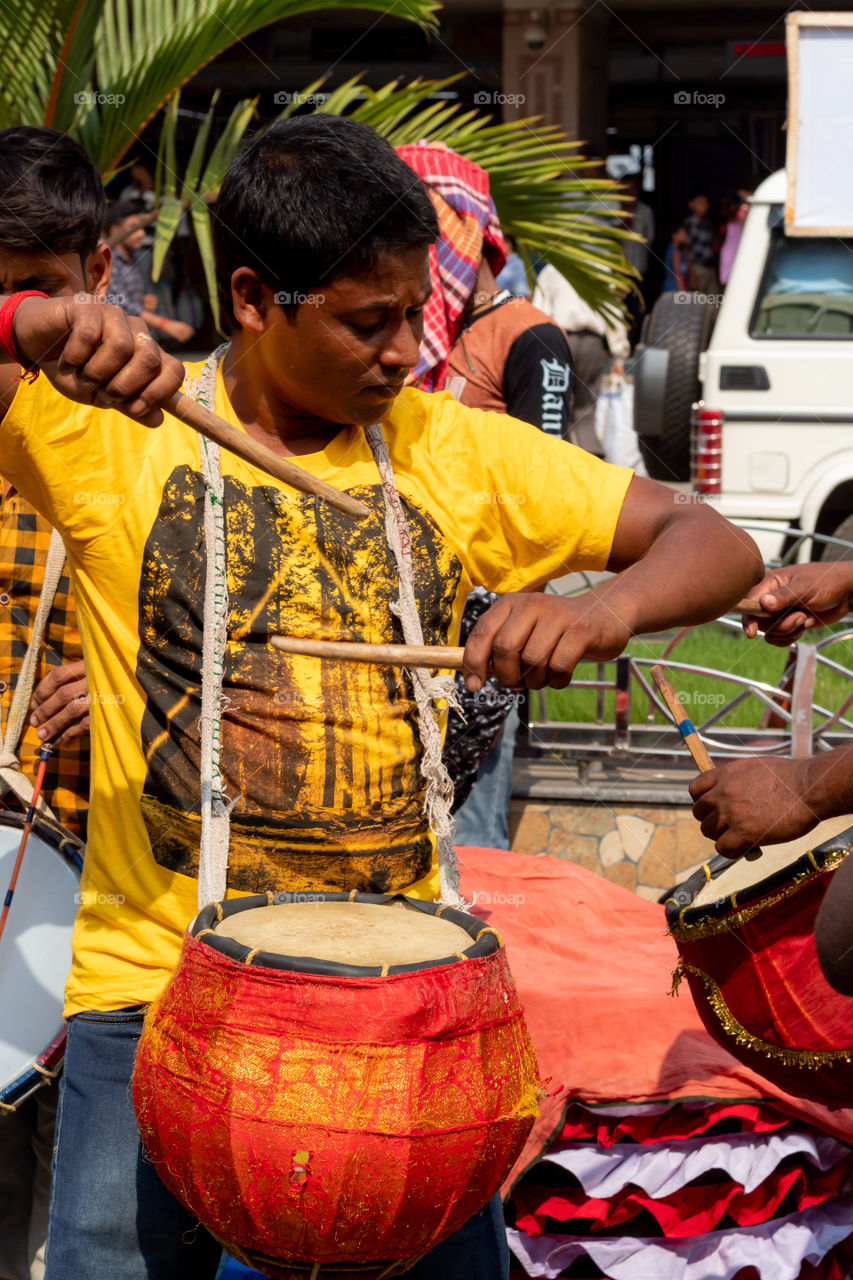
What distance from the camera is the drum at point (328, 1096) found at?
1.67m

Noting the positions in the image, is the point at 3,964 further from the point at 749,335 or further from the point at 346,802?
the point at 749,335

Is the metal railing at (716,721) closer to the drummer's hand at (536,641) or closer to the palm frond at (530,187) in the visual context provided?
the palm frond at (530,187)

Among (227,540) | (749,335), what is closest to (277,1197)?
(227,540)

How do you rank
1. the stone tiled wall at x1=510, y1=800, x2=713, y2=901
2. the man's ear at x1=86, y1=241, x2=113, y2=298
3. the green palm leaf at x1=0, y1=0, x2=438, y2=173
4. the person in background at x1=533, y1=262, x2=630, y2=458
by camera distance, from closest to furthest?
1. the man's ear at x1=86, y1=241, x2=113, y2=298
2. the stone tiled wall at x1=510, y1=800, x2=713, y2=901
3. the green palm leaf at x1=0, y1=0, x2=438, y2=173
4. the person in background at x1=533, y1=262, x2=630, y2=458

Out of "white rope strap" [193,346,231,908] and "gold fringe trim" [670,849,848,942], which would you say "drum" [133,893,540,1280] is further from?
"gold fringe trim" [670,849,848,942]

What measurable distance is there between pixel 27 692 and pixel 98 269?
868 mm

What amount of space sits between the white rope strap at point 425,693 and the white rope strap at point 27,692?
2.82 feet

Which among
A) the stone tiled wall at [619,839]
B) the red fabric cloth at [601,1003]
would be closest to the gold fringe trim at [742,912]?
the red fabric cloth at [601,1003]

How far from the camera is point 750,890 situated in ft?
7.91

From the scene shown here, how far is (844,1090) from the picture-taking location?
238cm

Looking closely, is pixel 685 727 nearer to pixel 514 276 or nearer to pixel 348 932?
pixel 348 932

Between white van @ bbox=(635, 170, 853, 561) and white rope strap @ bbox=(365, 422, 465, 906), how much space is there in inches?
220

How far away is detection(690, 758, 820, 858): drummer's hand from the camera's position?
2.25 metres

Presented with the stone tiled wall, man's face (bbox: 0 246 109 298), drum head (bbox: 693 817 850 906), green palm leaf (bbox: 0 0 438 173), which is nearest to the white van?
green palm leaf (bbox: 0 0 438 173)
